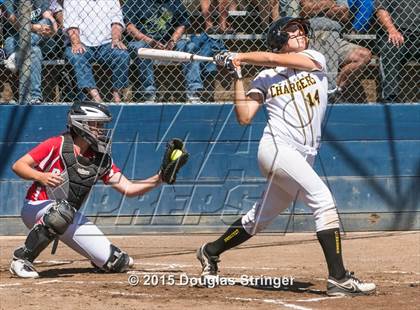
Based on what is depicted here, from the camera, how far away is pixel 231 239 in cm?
697

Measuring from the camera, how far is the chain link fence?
967 cm

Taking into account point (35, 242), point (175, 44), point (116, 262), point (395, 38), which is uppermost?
point (175, 44)

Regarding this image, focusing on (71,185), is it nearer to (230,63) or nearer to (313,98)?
(230,63)

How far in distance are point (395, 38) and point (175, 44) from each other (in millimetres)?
2266

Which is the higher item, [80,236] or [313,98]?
[313,98]

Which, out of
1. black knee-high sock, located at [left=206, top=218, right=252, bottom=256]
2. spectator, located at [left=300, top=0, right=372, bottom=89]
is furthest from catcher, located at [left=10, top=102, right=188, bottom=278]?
spectator, located at [left=300, top=0, right=372, bottom=89]

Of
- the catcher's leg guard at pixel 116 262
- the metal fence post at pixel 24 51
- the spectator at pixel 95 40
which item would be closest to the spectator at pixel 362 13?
the spectator at pixel 95 40

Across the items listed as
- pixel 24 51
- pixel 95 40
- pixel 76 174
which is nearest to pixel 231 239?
pixel 76 174

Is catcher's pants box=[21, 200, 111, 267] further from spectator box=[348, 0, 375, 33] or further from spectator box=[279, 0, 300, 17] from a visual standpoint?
spectator box=[348, 0, 375, 33]

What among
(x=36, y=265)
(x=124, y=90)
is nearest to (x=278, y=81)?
(x=36, y=265)

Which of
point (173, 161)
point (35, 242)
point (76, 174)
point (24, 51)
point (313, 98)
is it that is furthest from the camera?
point (24, 51)

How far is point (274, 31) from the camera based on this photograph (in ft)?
22.0

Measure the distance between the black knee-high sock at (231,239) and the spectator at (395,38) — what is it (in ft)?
11.2

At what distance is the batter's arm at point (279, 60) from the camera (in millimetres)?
6465
